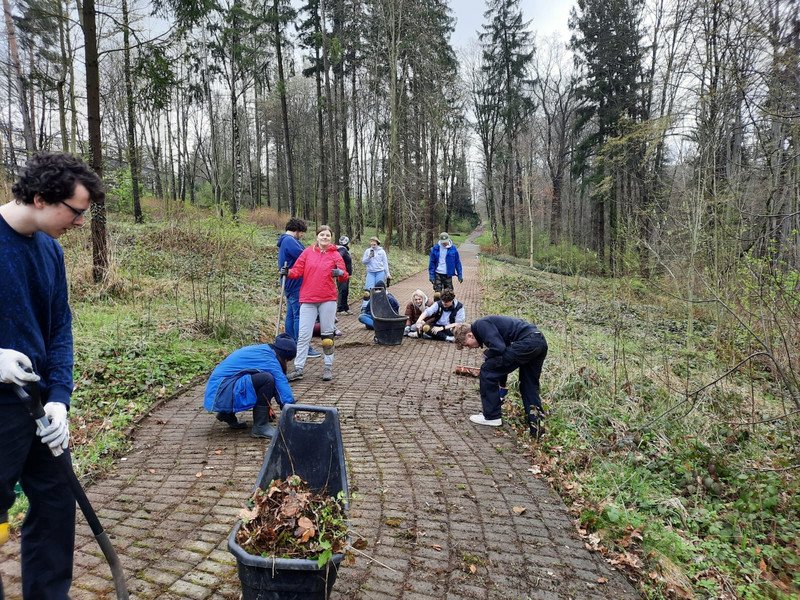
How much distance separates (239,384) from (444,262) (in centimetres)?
725

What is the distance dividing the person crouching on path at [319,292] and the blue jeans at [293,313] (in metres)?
0.79

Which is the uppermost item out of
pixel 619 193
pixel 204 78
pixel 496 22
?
pixel 496 22

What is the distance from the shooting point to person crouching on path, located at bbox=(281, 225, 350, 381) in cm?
639

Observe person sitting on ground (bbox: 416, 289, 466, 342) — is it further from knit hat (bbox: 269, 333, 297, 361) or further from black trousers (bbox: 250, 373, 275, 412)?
black trousers (bbox: 250, 373, 275, 412)

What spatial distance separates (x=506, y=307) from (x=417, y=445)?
9413 millimetres

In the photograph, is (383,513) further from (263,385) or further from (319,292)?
(319,292)

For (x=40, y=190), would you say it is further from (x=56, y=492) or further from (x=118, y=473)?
(x=118, y=473)

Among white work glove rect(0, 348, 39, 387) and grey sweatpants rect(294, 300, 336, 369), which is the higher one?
white work glove rect(0, 348, 39, 387)

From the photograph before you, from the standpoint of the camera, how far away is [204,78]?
2553cm

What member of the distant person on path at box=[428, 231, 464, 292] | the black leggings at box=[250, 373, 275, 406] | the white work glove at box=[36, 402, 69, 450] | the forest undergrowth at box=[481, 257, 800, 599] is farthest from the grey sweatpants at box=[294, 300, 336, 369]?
the distant person on path at box=[428, 231, 464, 292]

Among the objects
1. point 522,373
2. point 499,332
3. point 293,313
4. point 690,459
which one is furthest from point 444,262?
point 690,459

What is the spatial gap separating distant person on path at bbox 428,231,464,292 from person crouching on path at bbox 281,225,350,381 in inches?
187

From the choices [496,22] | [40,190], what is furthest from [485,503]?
[496,22]

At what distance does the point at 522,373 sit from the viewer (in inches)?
213
